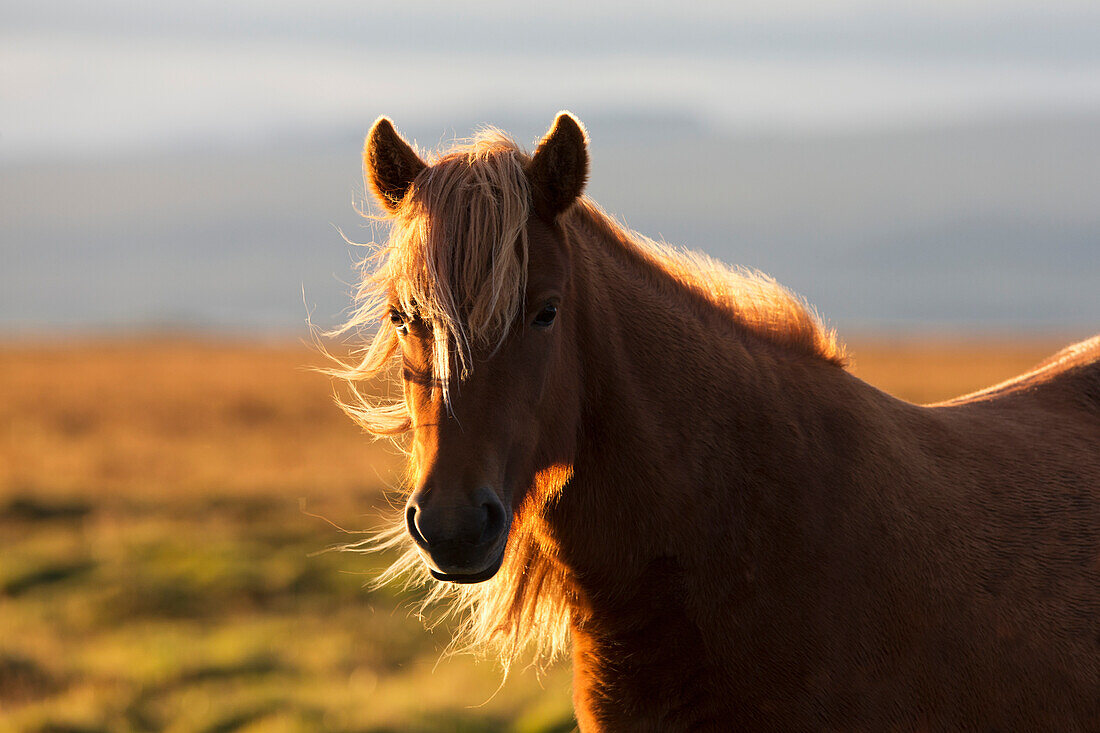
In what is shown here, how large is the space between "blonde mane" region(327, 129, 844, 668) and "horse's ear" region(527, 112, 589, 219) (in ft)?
0.21

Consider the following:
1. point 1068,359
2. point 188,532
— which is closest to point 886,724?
point 1068,359

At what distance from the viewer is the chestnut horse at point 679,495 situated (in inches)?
124

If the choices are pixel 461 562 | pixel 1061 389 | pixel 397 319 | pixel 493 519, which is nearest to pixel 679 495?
pixel 493 519

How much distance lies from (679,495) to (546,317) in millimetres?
769

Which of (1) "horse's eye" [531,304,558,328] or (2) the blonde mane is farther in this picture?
(1) "horse's eye" [531,304,558,328]

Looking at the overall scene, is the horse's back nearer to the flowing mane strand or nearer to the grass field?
the flowing mane strand

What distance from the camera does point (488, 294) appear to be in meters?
3.07

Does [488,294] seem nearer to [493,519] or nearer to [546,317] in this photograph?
[546,317]

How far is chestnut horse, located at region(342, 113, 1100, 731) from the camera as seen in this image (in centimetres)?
315

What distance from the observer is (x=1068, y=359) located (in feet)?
16.3

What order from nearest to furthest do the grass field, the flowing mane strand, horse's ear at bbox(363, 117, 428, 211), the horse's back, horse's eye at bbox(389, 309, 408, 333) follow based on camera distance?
horse's eye at bbox(389, 309, 408, 333)
horse's ear at bbox(363, 117, 428, 211)
the flowing mane strand
the horse's back
the grass field

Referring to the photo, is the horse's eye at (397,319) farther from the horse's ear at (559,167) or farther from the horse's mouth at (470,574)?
the horse's mouth at (470,574)

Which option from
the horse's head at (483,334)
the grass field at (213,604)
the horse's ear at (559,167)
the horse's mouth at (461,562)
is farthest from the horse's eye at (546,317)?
the grass field at (213,604)

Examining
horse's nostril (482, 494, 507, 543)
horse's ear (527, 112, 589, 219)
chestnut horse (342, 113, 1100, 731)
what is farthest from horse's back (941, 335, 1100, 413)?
horse's nostril (482, 494, 507, 543)
